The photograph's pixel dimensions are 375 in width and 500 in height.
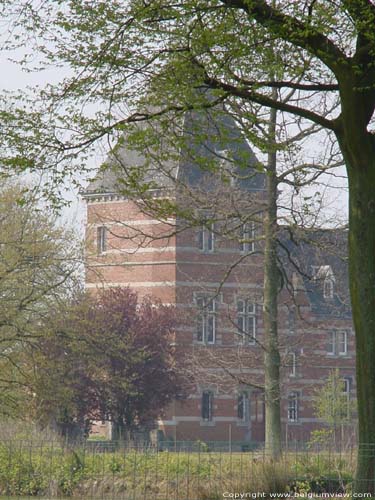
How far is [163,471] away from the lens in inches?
860

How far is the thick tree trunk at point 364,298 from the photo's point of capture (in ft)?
48.4

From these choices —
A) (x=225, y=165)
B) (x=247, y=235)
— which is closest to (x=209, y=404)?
(x=247, y=235)

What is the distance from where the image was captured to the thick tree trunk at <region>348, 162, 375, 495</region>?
1476 centimetres

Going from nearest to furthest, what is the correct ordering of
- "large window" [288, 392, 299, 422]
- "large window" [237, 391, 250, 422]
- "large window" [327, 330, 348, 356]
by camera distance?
"large window" [237, 391, 250, 422], "large window" [288, 392, 299, 422], "large window" [327, 330, 348, 356]

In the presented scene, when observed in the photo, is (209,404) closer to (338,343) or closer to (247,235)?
(338,343)

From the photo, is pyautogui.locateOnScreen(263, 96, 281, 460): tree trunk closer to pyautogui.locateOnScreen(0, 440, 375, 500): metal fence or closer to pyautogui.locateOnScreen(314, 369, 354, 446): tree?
pyautogui.locateOnScreen(0, 440, 375, 500): metal fence

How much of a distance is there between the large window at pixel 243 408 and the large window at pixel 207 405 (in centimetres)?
161

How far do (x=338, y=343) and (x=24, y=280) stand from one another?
33.2m

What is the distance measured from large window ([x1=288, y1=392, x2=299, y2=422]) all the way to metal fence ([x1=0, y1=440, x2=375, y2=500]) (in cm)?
3587

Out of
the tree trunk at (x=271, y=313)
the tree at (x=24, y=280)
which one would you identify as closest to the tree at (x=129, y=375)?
the tree at (x=24, y=280)

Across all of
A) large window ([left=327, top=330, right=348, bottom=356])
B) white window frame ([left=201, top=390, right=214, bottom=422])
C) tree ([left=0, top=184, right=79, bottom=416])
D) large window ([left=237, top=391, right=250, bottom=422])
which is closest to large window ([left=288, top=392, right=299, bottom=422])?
large window ([left=237, top=391, right=250, bottom=422])

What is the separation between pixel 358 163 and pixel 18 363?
2017 cm

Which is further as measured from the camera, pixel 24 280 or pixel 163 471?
pixel 24 280

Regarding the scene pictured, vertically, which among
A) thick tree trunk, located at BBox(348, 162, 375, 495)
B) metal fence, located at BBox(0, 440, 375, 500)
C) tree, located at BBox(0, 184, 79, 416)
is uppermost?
tree, located at BBox(0, 184, 79, 416)
